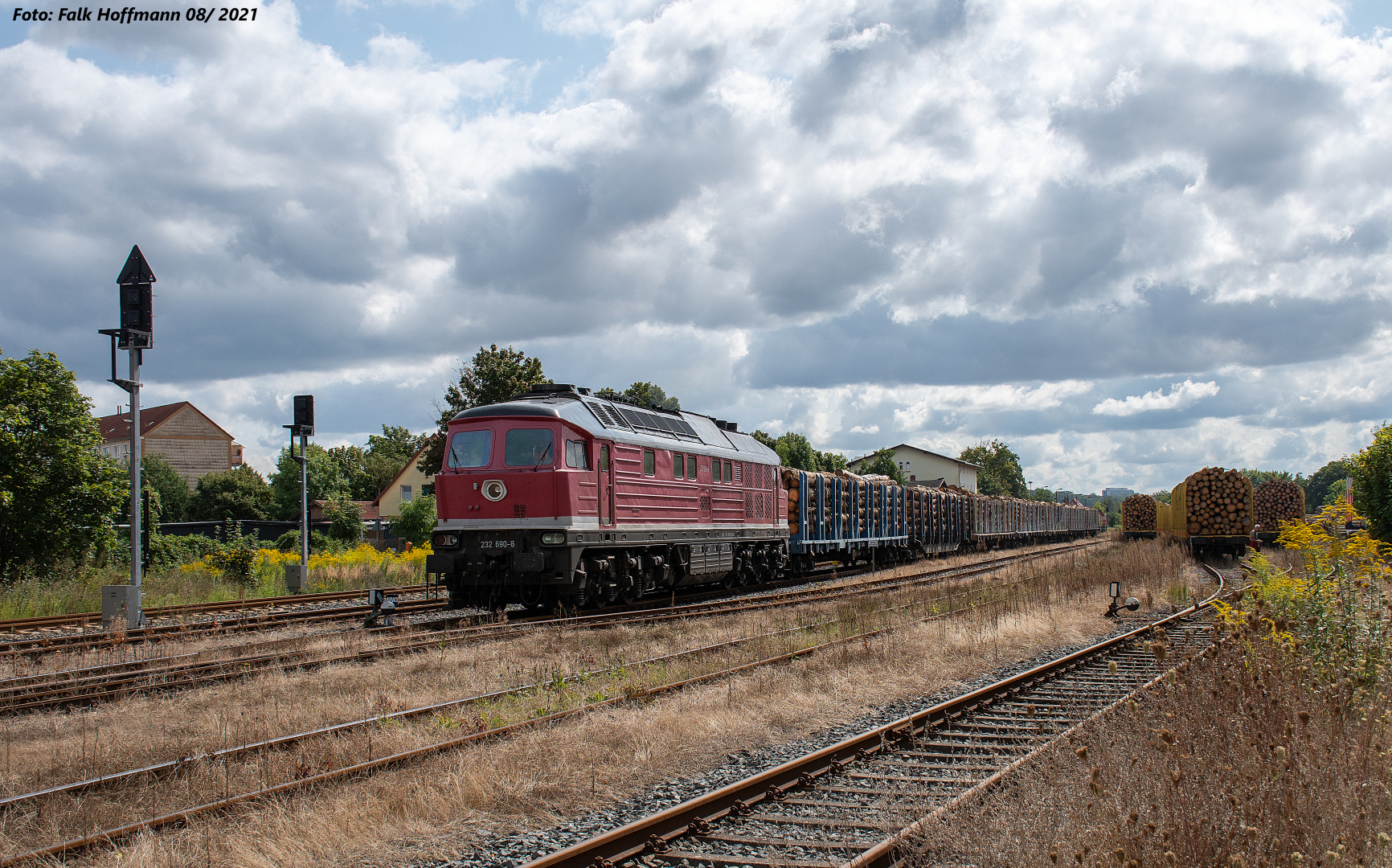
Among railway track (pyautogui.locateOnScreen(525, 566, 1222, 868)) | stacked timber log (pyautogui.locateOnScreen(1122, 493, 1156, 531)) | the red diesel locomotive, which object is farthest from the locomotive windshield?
stacked timber log (pyautogui.locateOnScreen(1122, 493, 1156, 531))

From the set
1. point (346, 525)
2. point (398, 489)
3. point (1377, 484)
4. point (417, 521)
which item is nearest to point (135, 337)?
point (417, 521)

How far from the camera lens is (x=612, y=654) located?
456 inches

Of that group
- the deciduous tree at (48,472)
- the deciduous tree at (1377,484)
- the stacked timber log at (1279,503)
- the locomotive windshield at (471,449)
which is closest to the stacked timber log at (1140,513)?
the stacked timber log at (1279,503)

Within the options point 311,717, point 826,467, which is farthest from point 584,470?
point 826,467

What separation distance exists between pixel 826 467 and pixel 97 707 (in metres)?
63.8

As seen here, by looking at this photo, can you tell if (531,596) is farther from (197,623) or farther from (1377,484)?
(1377,484)

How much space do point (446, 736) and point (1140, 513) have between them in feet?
176

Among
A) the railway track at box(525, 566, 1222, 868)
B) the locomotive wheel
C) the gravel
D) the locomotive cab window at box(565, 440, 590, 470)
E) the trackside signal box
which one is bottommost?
the gravel

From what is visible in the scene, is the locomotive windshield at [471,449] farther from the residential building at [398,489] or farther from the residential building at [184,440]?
the residential building at [184,440]

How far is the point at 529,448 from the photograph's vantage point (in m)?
15.0

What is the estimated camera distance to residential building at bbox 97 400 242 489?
8556cm

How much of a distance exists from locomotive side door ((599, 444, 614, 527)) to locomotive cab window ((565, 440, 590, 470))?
353 mm

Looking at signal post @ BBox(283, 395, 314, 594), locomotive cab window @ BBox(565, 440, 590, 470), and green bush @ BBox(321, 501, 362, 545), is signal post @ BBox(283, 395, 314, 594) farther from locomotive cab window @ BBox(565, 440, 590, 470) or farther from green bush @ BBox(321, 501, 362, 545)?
green bush @ BBox(321, 501, 362, 545)

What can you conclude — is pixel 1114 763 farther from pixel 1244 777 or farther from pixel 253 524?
pixel 253 524
